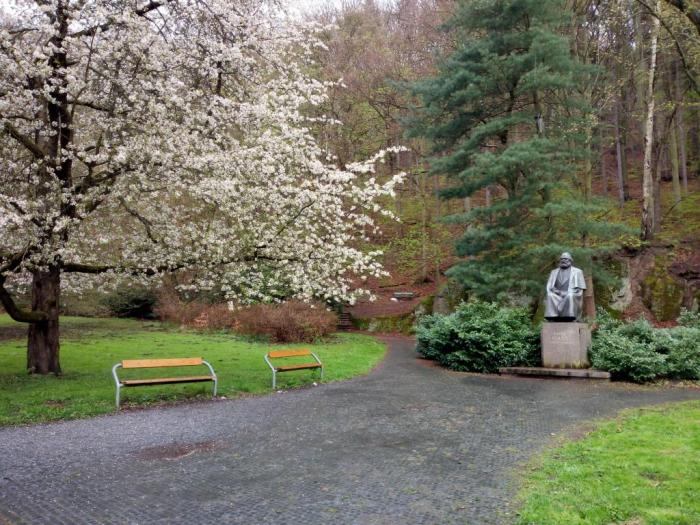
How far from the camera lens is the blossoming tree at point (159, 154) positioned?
818 cm

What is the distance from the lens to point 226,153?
834cm

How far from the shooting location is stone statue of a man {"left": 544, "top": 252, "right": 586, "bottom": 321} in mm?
11680

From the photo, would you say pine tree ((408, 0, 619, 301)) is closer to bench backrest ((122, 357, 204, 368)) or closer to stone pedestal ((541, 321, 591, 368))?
stone pedestal ((541, 321, 591, 368))

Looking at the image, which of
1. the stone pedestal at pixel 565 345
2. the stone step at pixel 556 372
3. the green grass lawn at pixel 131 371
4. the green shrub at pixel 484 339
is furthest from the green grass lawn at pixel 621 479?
the green grass lawn at pixel 131 371

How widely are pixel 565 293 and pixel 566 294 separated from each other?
4 cm

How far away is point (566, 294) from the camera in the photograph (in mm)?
11758

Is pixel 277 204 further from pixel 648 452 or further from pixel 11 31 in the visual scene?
pixel 648 452

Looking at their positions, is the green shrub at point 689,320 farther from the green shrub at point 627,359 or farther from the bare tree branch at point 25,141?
the bare tree branch at point 25,141

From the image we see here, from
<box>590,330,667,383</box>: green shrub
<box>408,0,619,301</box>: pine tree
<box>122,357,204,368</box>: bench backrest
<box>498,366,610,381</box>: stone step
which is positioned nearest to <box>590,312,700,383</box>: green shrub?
<box>590,330,667,383</box>: green shrub

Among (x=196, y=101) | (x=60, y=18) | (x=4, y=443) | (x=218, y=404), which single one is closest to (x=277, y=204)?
(x=196, y=101)

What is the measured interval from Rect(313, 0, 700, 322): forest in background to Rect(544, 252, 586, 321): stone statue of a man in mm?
1449

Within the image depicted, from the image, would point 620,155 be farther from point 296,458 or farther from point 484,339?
point 296,458

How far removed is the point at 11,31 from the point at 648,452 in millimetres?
10278

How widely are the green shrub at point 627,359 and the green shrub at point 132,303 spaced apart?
20.9 metres
